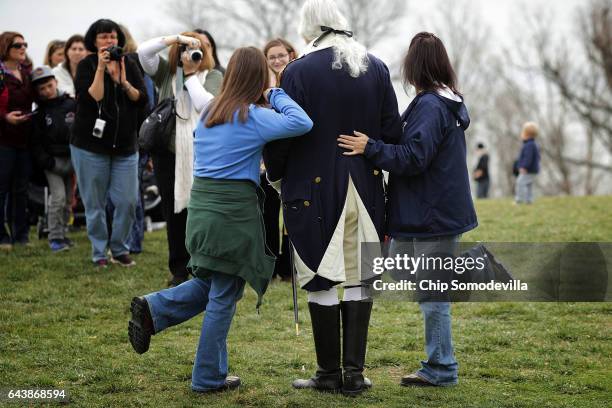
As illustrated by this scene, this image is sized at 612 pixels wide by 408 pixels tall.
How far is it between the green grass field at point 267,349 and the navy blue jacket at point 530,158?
1170 centimetres

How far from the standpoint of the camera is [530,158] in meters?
19.1

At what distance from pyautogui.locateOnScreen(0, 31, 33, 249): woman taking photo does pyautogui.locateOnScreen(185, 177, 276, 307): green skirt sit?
4.95 metres

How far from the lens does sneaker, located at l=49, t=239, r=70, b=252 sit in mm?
9805

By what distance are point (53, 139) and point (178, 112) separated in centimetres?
251

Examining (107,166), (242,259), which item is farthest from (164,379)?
(107,166)

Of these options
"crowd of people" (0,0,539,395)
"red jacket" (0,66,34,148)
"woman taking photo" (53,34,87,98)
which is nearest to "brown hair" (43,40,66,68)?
"woman taking photo" (53,34,87,98)

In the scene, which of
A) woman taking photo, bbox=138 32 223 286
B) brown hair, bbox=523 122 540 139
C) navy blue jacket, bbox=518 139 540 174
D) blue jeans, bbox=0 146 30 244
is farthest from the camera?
brown hair, bbox=523 122 540 139

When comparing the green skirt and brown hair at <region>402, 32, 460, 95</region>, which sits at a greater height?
brown hair at <region>402, 32, 460, 95</region>

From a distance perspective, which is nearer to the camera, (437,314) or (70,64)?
(437,314)

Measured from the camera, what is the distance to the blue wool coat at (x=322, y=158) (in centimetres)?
500

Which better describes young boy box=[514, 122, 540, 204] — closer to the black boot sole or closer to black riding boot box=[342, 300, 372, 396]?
black riding boot box=[342, 300, 372, 396]

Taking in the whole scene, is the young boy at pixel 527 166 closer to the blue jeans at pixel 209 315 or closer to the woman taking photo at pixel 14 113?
the woman taking photo at pixel 14 113

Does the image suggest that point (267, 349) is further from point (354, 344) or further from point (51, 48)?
point (51, 48)

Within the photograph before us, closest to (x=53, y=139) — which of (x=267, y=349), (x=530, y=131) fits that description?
(x=267, y=349)
